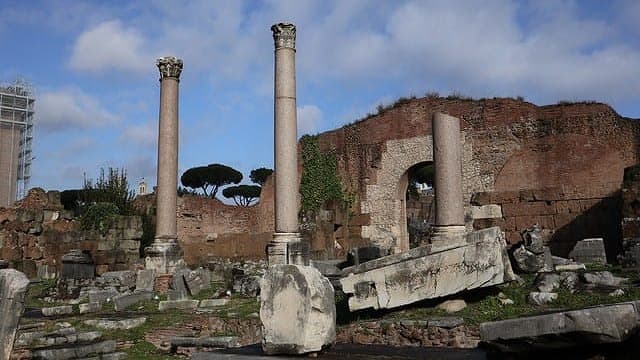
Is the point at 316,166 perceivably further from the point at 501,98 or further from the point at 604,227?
the point at 604,227

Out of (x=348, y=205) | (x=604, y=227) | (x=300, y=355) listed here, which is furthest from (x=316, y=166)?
(x=300, y=355)

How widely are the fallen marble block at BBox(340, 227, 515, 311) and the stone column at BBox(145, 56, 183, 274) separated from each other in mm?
7588

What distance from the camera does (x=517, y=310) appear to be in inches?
310

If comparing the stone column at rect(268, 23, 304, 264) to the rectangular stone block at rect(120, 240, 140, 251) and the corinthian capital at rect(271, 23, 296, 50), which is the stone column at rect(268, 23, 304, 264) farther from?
the rectangular stone block at rect(120, 240, 140, 251)

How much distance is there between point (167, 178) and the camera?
49.0ft

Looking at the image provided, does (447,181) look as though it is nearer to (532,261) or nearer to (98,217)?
(532,261)

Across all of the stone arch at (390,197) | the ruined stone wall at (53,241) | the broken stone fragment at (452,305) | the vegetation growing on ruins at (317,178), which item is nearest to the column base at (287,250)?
the broken stone fragment at (452,305)

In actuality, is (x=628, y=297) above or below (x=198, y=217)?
below

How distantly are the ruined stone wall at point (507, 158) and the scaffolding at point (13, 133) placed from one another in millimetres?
34048

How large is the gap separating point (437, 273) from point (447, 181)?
421cm

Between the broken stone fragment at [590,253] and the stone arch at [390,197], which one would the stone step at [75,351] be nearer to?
the broken stone fragment at [590,253]

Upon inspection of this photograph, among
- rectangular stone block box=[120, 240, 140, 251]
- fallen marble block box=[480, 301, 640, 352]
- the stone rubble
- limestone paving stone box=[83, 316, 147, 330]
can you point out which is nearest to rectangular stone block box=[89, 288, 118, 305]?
limestone paving stone box=[83, 316, 147, 330]

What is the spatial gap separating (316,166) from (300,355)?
18010 mm

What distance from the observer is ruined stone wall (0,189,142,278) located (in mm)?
18359
